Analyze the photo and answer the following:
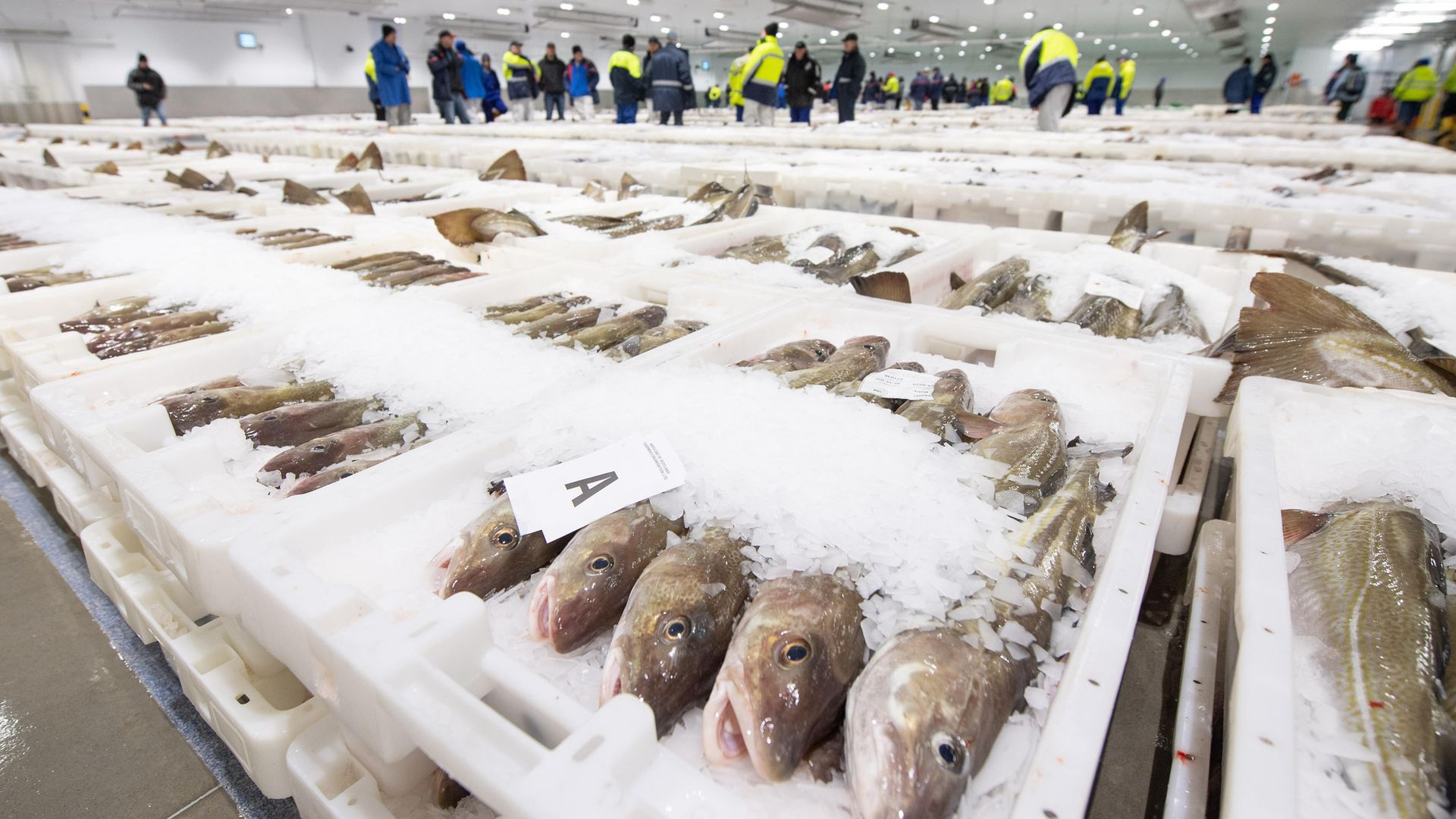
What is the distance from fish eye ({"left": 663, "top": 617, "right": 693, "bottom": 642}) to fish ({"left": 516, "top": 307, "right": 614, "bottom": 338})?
159 cm

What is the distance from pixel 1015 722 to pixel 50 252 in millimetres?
4658

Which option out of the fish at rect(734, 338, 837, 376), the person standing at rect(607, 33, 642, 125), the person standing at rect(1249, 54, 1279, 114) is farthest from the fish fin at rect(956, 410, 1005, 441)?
the person standing at rect(1249, 54, 1279, 114)

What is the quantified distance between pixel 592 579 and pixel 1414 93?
23756 mm

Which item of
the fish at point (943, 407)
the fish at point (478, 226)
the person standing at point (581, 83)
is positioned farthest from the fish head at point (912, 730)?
the person standing at point (581, 83)

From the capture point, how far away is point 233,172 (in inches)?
277

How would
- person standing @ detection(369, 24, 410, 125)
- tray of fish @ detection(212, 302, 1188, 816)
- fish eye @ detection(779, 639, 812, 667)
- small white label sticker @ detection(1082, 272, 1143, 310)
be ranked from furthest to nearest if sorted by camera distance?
person standing @ detection(369, 24, 410, 125) < small white label sticker @ detection(1082, 272, 1143, 310) < fish eye @ detection(779, 639, 812, 667) < tray of fish @ detection(212, 302, 1188, 816)

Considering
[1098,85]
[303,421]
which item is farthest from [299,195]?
[1098,85]

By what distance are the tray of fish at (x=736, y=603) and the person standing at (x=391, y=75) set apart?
45.7 ft

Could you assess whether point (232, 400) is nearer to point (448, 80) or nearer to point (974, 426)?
point (974, 426)

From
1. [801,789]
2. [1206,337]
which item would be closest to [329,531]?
[801,789]

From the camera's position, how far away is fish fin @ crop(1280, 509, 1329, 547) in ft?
4.74

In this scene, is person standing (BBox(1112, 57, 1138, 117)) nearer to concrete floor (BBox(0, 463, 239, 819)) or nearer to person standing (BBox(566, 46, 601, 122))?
person standing (BBox(566, 46, 601, 122))

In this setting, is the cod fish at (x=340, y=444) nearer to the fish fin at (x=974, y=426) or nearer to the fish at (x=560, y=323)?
the fish at (x=560, y=323)

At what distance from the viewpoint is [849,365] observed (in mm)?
2154
